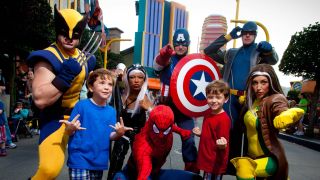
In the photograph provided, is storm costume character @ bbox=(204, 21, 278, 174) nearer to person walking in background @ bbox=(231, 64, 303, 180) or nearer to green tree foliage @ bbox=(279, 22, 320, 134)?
person walking in background @ bbox=(231, 64, 303, 180)

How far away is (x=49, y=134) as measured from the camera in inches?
90.6

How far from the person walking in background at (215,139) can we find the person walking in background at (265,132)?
139 millimetres

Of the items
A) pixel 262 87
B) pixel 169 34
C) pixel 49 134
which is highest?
pixel 169 34

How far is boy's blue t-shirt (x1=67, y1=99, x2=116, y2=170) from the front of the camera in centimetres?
221

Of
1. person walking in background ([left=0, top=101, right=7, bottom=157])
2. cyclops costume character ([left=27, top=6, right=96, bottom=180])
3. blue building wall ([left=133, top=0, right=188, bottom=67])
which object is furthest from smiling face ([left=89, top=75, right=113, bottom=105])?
blue building wall ([left=133, top=0, right=188, bottom=67])

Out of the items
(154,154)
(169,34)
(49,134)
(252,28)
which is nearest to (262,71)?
(252,28)

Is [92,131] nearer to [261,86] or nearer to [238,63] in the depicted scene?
[261,86]

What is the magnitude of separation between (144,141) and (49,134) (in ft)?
2.48

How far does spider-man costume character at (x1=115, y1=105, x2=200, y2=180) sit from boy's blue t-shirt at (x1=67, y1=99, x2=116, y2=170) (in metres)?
0.33

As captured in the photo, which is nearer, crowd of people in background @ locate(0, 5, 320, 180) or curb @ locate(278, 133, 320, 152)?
crowd of people in background @ locate(0, 5, 320, 180)

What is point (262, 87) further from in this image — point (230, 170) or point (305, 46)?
point (305, 46)

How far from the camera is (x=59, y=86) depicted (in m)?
2.20

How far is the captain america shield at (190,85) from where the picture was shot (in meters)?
3.10

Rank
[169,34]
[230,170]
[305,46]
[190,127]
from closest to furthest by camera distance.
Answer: [230,170], [190,127], [305,46], [169,34]
